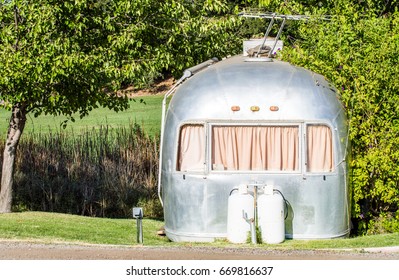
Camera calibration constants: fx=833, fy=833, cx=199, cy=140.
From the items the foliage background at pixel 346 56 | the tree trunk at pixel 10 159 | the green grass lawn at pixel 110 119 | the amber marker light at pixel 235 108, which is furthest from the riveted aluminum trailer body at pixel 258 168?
the green grass lawn at pixel 110 119

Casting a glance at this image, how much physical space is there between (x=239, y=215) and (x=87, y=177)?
8284 millimetres

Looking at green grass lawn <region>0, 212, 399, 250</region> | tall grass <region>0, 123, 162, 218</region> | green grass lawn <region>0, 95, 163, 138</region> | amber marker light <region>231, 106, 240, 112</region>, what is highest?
green grass lawn <region>0, 95, 163, 138</region>

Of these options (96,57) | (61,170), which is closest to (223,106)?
(96,57)

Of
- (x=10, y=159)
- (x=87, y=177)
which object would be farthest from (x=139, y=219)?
(x=87, y=177)

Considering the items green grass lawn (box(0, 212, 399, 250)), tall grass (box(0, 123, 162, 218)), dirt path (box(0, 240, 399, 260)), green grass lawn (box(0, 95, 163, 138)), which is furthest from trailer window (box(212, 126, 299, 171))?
green grass lawn (box(0, 95, 163, 138))

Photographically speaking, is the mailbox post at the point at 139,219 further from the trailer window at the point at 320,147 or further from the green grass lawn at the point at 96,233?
the trailer window at the point at 320,147

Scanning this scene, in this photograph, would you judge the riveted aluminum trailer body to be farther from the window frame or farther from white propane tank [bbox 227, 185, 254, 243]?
white propane tank [bbox 227, 185, 254, 243]

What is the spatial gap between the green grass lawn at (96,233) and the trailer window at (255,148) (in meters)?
1.17

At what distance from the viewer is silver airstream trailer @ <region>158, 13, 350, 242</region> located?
12.2 m

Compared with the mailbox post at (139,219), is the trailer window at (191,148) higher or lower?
higher

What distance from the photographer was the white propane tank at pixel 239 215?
466 inches

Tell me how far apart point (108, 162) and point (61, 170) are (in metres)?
1.25

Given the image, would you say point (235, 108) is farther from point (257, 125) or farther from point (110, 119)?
point (110, 119)

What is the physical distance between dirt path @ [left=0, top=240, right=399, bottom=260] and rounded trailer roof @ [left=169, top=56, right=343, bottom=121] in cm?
227
